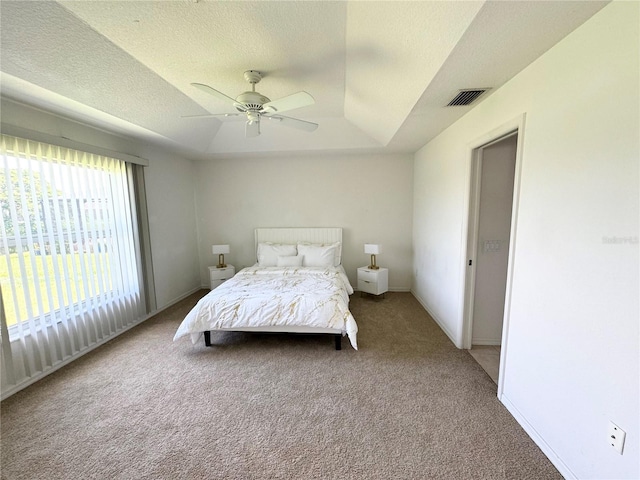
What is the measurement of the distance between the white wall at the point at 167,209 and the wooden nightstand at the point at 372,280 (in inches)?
122

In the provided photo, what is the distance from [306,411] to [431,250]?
8.49 ft

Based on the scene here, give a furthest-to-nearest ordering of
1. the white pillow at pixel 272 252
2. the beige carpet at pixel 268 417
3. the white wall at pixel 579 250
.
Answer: the white pillow at pixel 272 252 → the beige carpet at pixel 268 417 → the white wall at pixel 579 250

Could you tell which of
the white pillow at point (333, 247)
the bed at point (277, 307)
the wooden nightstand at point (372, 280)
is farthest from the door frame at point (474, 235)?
the white pillow at point (333, 247)

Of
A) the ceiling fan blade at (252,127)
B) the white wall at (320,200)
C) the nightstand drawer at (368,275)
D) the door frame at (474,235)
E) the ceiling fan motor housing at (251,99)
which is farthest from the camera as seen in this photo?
the white wall at (320,200)

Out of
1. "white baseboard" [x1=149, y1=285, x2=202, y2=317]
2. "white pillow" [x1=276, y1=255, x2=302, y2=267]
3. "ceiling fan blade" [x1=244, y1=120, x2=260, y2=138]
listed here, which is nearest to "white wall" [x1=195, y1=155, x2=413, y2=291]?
"white pillow" [x1=276, y1=255, x2=302, y2=267]

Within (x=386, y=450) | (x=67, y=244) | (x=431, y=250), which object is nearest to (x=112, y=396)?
(x=67, y=244)

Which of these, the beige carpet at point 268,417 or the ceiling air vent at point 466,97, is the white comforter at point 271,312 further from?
the ceiling air vent at point 466,97

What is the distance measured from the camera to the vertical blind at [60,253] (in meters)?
2.07

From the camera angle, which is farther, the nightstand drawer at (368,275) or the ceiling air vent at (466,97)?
the nightstand drawer at (368,275)

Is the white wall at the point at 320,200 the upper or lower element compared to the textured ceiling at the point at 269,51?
lower

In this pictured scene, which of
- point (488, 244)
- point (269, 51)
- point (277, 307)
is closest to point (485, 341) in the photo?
point (488, 244)

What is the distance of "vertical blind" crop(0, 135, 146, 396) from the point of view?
2068mm

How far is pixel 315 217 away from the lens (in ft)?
15.0

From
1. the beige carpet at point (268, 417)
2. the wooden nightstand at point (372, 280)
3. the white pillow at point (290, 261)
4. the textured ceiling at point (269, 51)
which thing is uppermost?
the textured ceiling at point (269, 51)
